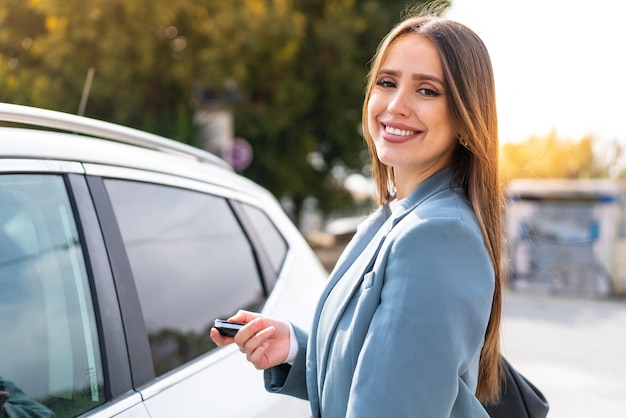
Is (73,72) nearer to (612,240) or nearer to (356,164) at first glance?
(356,164)

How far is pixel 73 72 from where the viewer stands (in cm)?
1159

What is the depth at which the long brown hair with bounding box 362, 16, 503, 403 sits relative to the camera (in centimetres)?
135

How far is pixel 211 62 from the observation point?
11656 millimetres

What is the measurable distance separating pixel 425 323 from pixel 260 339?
50 centimetres

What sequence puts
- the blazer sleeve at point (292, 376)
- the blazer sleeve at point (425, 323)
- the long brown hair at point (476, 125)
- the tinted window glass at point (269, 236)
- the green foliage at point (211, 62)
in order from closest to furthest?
the blazer sleeve at point (425, 323), the long brown hair at point (476, 125), the blazer sleeve at point (292, 376), the tinted window glass at point (269, 236), the green foliage at point (211, 62)

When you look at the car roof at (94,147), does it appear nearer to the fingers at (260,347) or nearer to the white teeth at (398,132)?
the fingers at (260,347)

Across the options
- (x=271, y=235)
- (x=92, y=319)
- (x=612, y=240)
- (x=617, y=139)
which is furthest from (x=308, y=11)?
(x=617, y=139)

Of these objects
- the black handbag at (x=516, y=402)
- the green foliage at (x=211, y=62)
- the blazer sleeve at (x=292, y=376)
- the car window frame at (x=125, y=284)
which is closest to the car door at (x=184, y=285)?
the car window frame at (x=125, y=284)

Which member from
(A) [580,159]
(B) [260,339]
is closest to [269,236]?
(B) [260,339]

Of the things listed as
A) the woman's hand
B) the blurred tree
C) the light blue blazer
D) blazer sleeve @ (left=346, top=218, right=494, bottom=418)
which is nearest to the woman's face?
the light blue blazer

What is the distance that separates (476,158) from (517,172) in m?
0.33

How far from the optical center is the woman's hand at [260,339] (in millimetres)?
1485

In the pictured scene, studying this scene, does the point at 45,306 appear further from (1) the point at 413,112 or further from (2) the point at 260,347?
(1) the point at 413,112

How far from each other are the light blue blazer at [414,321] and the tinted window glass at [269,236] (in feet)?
3.43
